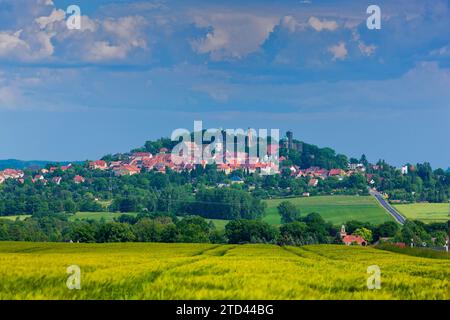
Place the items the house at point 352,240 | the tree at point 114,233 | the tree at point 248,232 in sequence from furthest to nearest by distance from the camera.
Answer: the house at point 352,240
the tree at point 248,232
the tree at point 114,233

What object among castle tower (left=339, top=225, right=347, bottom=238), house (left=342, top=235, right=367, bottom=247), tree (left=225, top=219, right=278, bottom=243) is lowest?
house (left=342, top=235, right=367, bottom=247)

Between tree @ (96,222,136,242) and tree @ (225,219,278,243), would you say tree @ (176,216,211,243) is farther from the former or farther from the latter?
tree @ (96,222,136,242)

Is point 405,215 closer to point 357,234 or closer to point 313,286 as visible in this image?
point 357,234

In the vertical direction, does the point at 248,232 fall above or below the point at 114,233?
below

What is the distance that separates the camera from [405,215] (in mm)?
199500

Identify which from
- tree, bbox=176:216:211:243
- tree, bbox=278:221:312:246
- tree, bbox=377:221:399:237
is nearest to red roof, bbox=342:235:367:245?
tree, bbox=278:221:312:246

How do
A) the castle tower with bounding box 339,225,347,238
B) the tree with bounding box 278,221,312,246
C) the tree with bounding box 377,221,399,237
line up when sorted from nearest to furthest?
the tree with bounding box 278,221,312,246, the castle tower with bounding box 339,225,347,238, the tree with bounding box 377,221,399,237

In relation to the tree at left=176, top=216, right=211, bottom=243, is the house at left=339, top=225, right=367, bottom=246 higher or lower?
lower

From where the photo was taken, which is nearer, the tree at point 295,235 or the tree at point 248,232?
the tree at point 295,235

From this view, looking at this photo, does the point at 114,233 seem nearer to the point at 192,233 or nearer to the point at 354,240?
the point at 192,233

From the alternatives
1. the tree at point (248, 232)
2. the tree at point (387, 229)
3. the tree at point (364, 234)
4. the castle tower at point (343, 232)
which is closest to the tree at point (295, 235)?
the tree at point (248, 232)

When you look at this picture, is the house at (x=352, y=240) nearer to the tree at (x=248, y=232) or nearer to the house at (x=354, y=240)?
the house at (x=354, y=240)

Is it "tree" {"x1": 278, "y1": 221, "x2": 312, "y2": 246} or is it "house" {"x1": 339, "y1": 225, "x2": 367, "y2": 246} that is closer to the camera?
"tree" {"x1": 278, "y1": 221, "x2": 312, "y2": 246}

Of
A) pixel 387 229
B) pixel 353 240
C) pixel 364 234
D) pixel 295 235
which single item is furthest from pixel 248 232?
pixel 387 229
